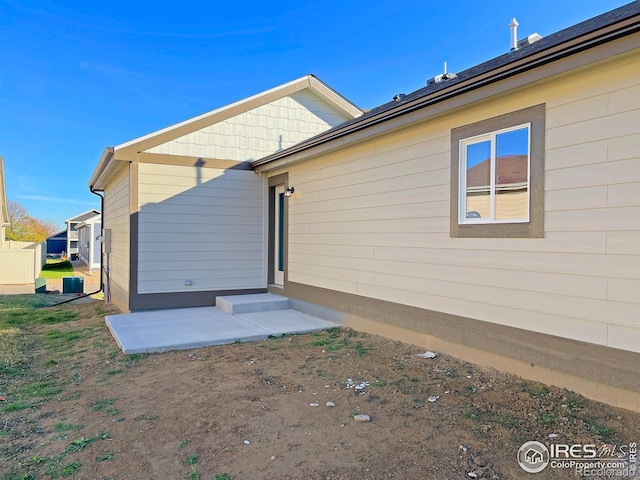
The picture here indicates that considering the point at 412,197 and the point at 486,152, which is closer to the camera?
the point at 486,152

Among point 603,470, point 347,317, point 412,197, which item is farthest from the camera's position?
point 347,317

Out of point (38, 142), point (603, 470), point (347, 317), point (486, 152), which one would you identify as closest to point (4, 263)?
point (347, 317)

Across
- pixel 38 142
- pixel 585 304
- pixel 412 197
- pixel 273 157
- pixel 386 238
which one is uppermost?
pixel 38 142

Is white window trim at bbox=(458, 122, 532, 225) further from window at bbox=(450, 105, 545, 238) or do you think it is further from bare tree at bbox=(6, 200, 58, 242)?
bare tree at bbox=(6, 200, 58, 242)

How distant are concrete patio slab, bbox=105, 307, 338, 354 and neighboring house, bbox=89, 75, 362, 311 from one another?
76 centimetres

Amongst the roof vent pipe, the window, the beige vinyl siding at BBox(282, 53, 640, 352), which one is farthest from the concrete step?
the roof vent pipe

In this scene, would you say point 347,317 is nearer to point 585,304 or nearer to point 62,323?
point 585,304

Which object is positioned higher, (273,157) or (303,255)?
(273,157)

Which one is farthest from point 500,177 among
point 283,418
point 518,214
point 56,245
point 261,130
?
point 56,245

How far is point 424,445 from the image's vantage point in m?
2.92

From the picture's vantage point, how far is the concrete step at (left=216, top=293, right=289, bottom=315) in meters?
8.12

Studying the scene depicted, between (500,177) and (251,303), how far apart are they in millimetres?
5502

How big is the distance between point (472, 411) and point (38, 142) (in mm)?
39098

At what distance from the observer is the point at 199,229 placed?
348 inches
